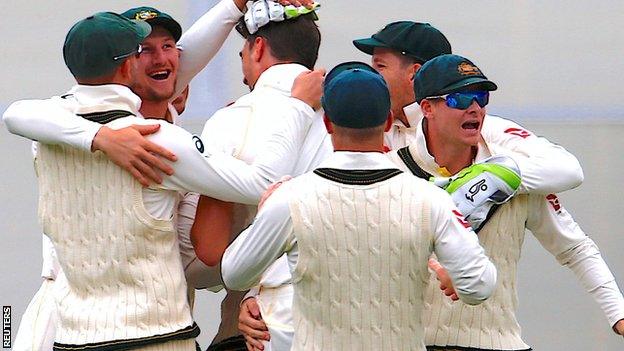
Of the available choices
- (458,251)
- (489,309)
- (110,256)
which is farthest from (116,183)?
(489,309)

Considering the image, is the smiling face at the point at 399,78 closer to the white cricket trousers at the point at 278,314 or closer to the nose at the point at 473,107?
the nose at the point at 473,107

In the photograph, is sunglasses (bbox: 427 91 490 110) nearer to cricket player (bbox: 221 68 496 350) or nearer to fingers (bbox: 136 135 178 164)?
cricket player (bbox: 221 68 496 350)

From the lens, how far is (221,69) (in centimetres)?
599

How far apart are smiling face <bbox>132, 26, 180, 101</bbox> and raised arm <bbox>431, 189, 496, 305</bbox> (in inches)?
44.4

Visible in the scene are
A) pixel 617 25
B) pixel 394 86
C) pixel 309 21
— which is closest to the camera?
pixel 309 21

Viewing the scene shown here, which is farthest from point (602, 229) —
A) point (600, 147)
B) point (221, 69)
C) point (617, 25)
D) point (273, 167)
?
point (273, 167)

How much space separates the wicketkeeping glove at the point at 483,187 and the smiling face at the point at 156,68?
92 centimetres

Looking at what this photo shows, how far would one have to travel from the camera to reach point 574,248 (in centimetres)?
403

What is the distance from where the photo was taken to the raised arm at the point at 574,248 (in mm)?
3967

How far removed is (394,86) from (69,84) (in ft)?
6.52

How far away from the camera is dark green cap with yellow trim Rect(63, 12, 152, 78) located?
373 centimetres

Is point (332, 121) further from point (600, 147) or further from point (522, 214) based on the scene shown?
point (600, 147)

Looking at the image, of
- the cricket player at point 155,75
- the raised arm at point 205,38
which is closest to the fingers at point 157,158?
the cricket player at point 155,75

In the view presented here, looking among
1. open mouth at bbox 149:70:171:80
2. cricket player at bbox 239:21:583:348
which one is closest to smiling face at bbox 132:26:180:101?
open mouth at bbox 149:70:171:80
